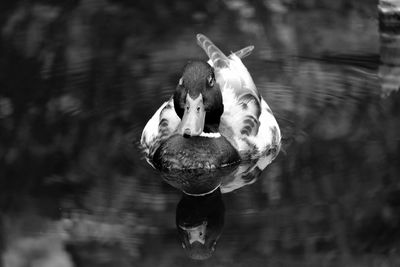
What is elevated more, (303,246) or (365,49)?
(303,246)

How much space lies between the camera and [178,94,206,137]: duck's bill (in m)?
9.30

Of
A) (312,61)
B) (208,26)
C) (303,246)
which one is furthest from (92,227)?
(208,26)

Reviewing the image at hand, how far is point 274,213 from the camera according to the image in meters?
8.62

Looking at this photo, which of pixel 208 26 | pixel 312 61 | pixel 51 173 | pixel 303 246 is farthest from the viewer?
pixel 208 26

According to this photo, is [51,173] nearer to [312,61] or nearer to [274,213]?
[274,213]

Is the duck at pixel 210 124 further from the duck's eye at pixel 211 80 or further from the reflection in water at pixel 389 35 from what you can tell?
the reflection in water at pixel 389 35

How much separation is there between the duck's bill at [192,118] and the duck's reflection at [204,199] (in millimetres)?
435

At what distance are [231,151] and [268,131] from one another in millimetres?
429

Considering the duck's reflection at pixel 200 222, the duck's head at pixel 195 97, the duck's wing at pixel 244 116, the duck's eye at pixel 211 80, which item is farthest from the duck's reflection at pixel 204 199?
the duck's eye at pixel 211 80

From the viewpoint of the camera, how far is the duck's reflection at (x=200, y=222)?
27.4 feet

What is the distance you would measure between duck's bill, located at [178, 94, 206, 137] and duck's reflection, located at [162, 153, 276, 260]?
435 millimetres

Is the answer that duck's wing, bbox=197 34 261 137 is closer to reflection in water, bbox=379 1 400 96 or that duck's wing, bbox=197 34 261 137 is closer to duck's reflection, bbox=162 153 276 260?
duck's reflection, bbox=162 153 276 260

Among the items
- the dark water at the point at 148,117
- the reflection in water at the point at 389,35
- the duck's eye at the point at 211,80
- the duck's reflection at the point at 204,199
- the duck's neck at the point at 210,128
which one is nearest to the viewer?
the dark water at the point at 148,117

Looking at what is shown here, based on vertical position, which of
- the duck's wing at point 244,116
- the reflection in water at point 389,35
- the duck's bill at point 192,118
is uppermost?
the duck's bill at point 192,118
